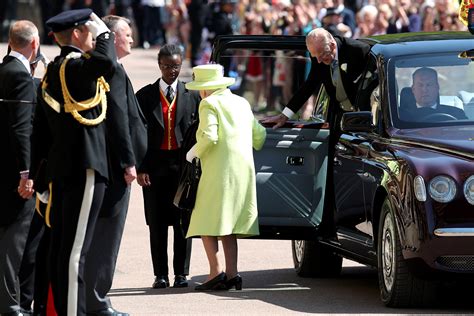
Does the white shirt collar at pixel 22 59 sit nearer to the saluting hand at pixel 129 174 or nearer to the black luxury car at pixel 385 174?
the saluting hand at pixel 129 174

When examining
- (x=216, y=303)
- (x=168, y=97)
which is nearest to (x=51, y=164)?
(x=216, y=303)

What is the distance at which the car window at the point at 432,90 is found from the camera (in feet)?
34.4

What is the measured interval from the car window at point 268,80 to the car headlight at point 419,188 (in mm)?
15280

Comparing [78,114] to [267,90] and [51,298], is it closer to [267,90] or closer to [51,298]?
[51,298]

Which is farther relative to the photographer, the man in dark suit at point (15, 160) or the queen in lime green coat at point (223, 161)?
the queen in lime green coat at point (223, 161)

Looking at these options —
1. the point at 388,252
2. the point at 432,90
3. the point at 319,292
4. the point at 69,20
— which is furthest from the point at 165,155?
the point at 69,20

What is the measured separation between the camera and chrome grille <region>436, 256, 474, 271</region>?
9.50 m

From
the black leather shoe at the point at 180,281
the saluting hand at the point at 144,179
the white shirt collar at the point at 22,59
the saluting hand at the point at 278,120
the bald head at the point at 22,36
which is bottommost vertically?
the black leather shoe at the point at 180,281

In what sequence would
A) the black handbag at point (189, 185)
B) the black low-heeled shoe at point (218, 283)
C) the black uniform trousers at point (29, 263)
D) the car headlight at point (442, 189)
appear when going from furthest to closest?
→ the black low-heeled shoe at point (218, 283) → the black handbag at point (189, 185) → the black uniform trousers at point (29, 263) → the car headlight at point (442, 189)

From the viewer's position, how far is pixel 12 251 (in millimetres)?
9648

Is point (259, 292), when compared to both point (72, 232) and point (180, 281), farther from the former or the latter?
point (72, 232)

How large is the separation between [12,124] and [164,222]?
8.32ft

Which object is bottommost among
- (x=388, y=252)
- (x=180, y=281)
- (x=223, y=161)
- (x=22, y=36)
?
(x=180, y=281)

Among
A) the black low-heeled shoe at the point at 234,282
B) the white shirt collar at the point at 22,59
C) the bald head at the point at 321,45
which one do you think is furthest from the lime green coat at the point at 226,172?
the white shirt collar at the point at 22,59
